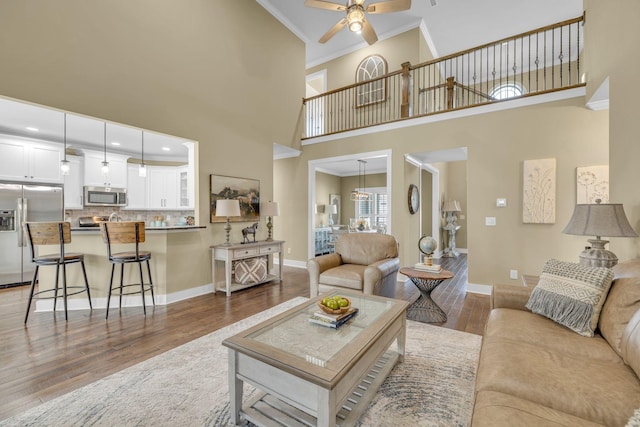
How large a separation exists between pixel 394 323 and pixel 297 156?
4.87 m

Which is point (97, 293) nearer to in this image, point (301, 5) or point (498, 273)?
point (498, 273)

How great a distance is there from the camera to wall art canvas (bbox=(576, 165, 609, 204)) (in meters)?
3.46

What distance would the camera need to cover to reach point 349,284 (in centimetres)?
325

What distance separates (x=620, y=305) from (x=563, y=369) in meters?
0.66

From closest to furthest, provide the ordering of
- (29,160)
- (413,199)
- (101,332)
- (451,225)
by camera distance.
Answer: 1. (101,332)
2. (29,160)
3. (413,199)
4. (451,225)

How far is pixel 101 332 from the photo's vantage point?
2.78 metres

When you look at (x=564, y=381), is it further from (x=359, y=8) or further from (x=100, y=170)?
(x=100, y=170)

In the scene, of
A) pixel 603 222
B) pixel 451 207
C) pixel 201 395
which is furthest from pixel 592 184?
pixel 201 395

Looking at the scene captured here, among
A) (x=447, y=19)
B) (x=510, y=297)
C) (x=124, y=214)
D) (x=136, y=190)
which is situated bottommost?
(x=510, y=297)

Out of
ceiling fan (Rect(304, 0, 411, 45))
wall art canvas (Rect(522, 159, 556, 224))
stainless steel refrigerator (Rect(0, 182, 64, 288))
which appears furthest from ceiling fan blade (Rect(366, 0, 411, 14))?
stainless steel refrigerator (Rect(0, 182, 64, 288))

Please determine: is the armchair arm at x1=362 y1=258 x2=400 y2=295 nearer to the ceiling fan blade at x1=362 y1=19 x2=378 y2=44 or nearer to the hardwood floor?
the hardwood floor

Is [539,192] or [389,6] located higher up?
[389,6]

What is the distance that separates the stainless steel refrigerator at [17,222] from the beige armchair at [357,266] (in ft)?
16.1

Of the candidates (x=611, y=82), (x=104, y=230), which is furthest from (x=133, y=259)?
(x=611, y=82)
